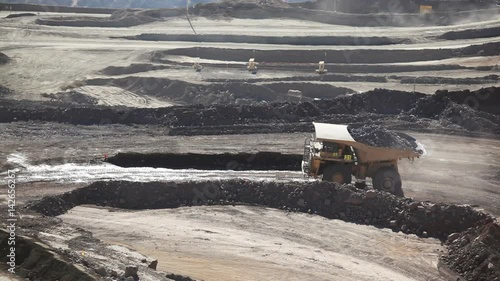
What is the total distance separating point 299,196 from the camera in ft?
72.3

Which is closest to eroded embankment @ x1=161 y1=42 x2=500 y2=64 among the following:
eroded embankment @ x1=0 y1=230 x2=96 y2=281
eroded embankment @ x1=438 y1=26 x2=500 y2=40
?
eroded embankment @ x1=438 y1=26 x2=500 y2=40

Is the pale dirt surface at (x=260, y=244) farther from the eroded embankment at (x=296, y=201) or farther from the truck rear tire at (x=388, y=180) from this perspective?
the truck rear tire at (x=388, y=180)

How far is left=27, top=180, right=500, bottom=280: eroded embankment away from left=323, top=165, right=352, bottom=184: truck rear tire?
0.63 metres

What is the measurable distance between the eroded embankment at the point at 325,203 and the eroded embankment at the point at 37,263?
501cm

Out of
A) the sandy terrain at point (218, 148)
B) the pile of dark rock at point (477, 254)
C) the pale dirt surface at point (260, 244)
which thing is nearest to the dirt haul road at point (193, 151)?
the sandy terrain at point (218, 148)

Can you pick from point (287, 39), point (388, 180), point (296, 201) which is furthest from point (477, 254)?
point (287, 39)

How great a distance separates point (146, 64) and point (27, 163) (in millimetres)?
22178

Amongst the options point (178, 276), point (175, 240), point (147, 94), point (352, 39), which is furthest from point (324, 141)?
point (352, 39)

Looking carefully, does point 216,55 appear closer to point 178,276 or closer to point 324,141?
point 324,141

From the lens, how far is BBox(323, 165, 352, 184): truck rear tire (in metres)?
22.3

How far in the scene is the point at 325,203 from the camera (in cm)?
2164

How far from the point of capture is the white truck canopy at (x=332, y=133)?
22.0m

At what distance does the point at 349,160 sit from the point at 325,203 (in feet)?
4.94

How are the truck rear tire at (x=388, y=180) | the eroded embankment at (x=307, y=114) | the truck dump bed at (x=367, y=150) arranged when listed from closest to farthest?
1. the truck dump bed at (x=367, y=150)
2. the truck rear tire at (x=388, y=180)
3. the eroded embankment at (x=307, y=114)
